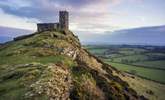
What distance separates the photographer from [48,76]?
56.1 m

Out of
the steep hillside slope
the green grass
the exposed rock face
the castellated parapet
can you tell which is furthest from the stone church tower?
the green grass

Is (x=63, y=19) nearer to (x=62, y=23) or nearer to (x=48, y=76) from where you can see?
(x=62, y=23)

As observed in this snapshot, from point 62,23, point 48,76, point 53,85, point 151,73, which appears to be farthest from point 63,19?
point 151,73

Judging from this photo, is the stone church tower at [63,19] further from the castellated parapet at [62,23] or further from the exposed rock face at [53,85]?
the exposed rock face at [53,85]

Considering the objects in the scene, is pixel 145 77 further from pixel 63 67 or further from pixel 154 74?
pixel 63 67

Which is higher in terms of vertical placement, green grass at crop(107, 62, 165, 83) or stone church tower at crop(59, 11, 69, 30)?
stone church tower at crop(59, 11, 69, 30)

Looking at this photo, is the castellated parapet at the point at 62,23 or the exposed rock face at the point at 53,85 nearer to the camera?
the exposed rock face at the point at 53,85

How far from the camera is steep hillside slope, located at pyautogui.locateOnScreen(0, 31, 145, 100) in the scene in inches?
1959

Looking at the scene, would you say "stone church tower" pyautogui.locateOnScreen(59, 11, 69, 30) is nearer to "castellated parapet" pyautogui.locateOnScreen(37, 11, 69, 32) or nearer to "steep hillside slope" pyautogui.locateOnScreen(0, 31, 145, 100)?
"castellated parapet" pyautogui.locateOnScreen(37, 11, 69, 32)

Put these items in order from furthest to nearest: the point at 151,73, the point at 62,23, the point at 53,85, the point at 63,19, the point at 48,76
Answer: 1. the point at 151,73
2. the point at 62,23
3. the point at 63,19
4. the point at 48,76
5. the point at 53,85

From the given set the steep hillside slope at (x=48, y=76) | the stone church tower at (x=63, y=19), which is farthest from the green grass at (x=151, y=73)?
the steep hillside slope at (x=48, y=76)

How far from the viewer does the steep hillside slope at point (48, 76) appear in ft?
163

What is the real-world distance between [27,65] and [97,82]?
2292 cm

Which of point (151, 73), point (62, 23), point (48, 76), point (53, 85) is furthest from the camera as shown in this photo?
point (151, 73)
